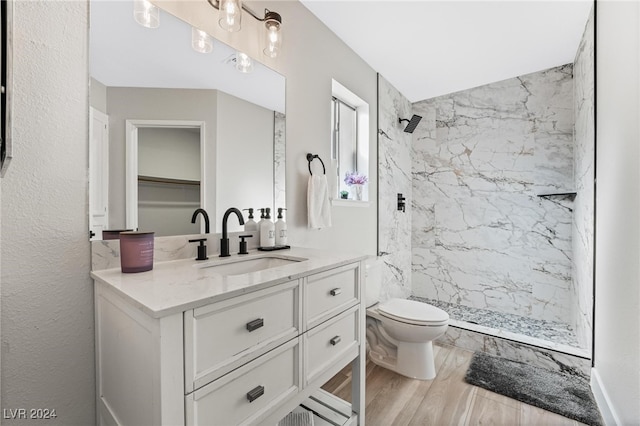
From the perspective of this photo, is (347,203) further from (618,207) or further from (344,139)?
(618,207)

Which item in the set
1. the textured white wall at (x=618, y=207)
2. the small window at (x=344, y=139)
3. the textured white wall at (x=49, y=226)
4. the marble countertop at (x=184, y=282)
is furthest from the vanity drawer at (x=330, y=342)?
the small window at (x=344, y=139)

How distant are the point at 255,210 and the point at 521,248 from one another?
8.63 ft

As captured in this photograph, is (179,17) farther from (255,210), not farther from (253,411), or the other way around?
(253,411)

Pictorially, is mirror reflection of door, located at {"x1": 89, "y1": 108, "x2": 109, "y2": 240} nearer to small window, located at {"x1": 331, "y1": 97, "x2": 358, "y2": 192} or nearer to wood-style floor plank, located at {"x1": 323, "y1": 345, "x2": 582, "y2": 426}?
wood-style floor plank, located at {"x1": 323, "y1": 345, "x2": 582, "y2": 426}

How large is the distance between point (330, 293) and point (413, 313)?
3.56 feet

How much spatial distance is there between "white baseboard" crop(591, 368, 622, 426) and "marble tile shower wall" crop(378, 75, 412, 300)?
1.48m

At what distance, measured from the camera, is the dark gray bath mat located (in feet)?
5.60

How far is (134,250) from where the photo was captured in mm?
1028

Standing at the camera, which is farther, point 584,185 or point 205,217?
point 584,185

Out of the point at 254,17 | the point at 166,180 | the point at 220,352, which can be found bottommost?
the point at 220,352

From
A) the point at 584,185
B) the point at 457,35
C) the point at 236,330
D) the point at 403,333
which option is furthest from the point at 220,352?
the point at 584,185

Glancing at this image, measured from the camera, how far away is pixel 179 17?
1257mm

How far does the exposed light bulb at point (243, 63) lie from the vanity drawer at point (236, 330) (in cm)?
113

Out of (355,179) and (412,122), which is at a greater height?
(412,122)
